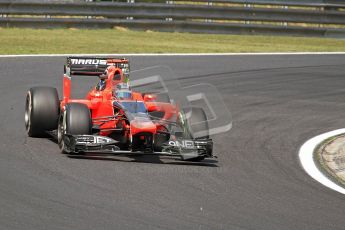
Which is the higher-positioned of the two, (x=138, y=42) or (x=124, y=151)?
(x=124, y=151)

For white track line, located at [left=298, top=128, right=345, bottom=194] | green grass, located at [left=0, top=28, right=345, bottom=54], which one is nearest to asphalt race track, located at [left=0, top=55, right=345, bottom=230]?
white track line, located at [left=298, top=128, right=345, bottom=194]

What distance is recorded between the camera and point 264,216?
7578mm

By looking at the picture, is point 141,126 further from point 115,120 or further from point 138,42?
point 138,42

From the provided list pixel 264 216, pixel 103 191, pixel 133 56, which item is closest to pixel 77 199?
pixel 103 191

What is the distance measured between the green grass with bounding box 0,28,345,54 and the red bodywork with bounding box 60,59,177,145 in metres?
9.75

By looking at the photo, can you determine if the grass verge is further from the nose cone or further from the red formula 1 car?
the nose cone

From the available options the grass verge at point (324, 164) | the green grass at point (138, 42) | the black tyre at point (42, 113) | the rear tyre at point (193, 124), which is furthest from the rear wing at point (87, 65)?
the green grass at point (138, 42)

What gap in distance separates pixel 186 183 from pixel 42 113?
9.66ft

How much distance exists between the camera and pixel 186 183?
885cm

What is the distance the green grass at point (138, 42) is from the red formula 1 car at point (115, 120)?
9.66 m

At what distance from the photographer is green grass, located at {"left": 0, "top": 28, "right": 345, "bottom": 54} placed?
72.4ft

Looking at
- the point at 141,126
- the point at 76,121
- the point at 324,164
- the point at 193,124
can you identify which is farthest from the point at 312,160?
the point at 76,121

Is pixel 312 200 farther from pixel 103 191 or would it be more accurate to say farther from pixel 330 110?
pixel 330 110

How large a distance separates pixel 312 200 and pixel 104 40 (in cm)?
1651
